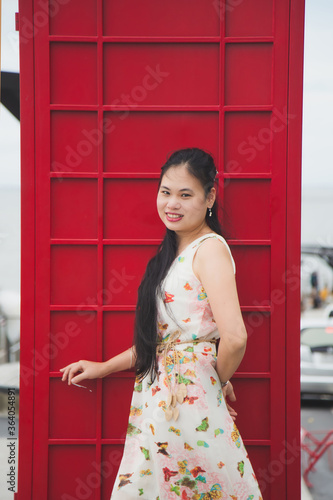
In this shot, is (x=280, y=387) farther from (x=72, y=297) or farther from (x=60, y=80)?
(x=60, y=80)

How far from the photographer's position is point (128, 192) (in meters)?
2.35

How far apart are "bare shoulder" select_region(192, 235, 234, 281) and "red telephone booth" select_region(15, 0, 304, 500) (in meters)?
0.43

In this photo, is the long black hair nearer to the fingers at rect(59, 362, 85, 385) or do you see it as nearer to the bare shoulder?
the bare shoulder

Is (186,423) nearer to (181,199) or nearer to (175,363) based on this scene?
(175,363)

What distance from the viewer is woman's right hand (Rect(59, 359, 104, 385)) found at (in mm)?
2264

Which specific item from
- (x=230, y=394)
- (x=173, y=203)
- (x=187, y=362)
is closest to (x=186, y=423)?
(x=187, y=362)

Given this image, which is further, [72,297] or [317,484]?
[317,484]

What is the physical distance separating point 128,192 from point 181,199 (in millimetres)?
419

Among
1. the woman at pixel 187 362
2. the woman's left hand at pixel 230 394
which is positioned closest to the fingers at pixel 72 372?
the woman at pixel 187 362

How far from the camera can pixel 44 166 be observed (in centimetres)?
232

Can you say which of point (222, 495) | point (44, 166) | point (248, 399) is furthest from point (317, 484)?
point (44, 166)

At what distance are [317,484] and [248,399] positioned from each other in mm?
3332

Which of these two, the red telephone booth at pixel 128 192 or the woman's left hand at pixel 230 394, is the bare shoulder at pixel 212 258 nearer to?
the red telephone booth at pixel 128 192

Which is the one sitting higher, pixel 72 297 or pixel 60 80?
pixel 60 80
